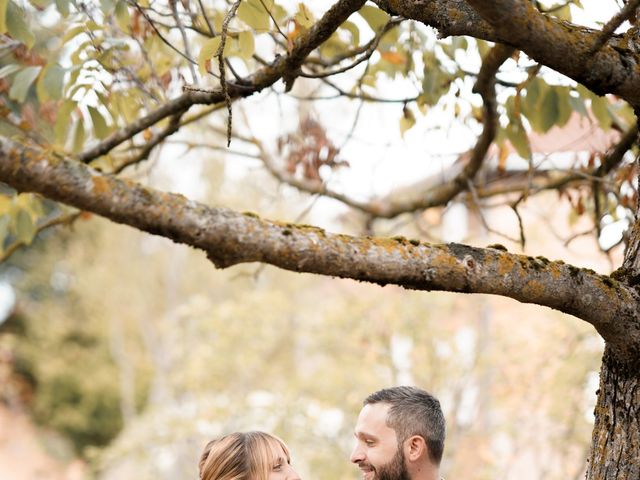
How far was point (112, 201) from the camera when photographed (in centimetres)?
192

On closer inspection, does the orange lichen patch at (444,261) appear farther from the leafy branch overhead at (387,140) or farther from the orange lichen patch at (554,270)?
the orange lichen patch at (554,270)

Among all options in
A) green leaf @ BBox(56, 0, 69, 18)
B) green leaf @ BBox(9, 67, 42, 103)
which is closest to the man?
green leaf @ BBox(9, 67, 42, 103)

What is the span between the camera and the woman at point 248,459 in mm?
3965

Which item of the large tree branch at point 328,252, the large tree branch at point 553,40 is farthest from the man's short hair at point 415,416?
the large tree branch at point 553,40

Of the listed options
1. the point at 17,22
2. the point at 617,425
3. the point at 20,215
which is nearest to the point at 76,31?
the point at 17,22

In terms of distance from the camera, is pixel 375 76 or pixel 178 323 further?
pixel 178 323

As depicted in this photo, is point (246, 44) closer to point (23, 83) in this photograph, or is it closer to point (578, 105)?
point (23, 83)

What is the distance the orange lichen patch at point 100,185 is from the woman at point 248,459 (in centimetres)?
231

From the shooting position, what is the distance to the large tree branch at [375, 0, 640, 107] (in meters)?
2.33

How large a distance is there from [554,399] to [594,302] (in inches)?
399

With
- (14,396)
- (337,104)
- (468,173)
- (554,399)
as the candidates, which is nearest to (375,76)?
(468,173)

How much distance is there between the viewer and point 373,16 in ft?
10.5

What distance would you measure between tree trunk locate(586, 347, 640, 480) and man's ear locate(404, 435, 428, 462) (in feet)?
2.72

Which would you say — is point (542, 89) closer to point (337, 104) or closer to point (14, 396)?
point (337, 104)
